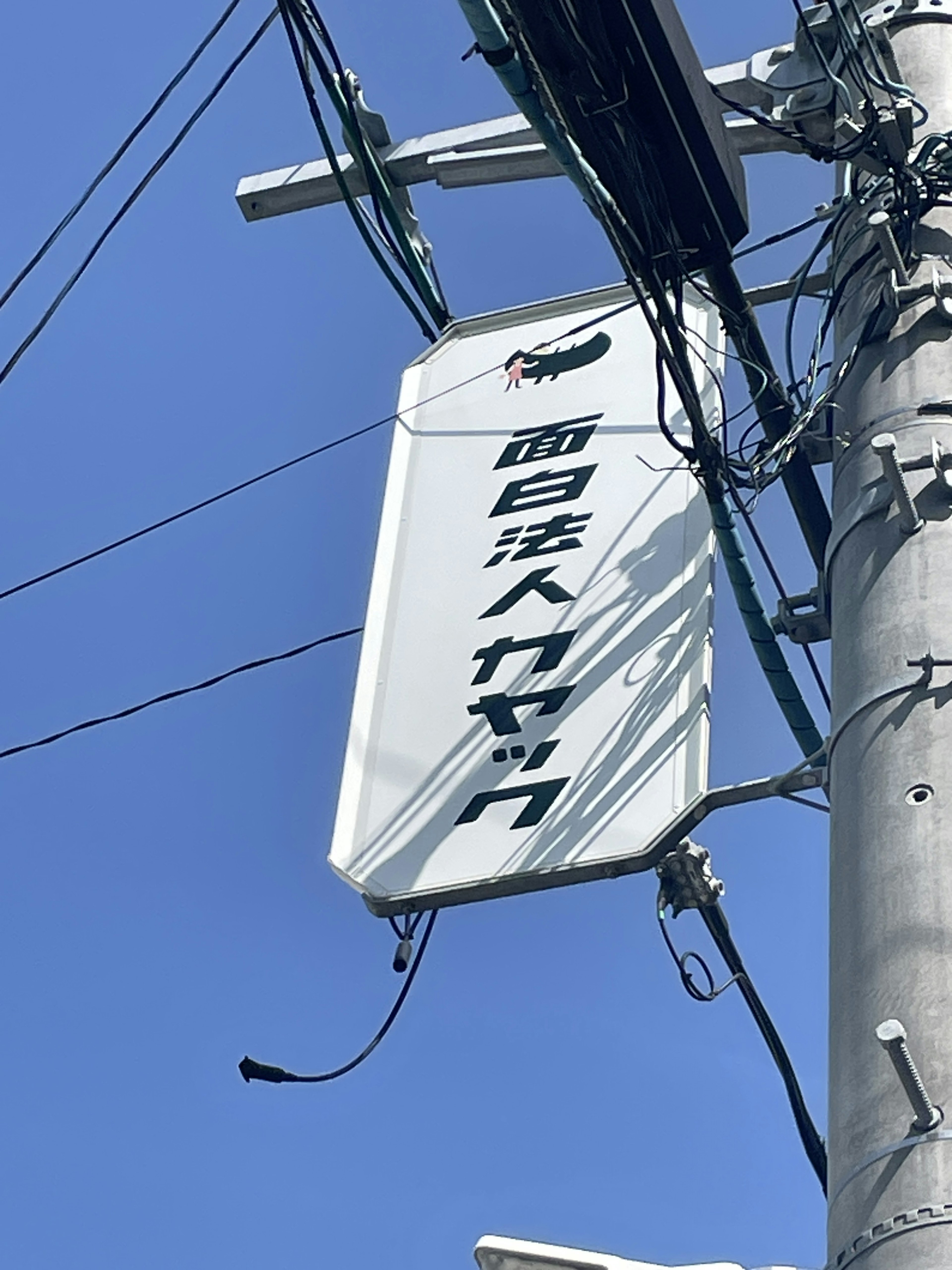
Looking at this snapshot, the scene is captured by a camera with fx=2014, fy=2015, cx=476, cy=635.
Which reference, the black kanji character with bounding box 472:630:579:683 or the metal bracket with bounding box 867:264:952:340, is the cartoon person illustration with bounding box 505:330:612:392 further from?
the metal bracket with bounding box 867:264:952:340

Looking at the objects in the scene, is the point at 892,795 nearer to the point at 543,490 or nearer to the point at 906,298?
the point at 906,298

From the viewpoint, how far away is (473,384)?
260 inches

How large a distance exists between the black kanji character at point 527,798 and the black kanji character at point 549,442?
1.34 m

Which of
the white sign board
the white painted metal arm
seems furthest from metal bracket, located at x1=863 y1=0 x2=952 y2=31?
the white sign board

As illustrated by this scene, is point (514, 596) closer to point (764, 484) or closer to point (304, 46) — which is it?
point (764, 484)

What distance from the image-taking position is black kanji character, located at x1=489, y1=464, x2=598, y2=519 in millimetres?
5965

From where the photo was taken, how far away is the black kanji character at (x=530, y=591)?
5.64 metres

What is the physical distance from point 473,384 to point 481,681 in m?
1.44

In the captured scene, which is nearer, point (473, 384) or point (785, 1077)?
point (785, 1077)

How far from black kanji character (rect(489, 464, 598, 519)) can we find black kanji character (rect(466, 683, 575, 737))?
770 millimetres

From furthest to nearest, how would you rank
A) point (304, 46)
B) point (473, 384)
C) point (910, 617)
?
point (473, 384) → point (304, 46) → point (910, 617)

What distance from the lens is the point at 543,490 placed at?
603 cm

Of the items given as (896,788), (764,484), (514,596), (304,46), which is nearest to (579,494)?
(514,596)

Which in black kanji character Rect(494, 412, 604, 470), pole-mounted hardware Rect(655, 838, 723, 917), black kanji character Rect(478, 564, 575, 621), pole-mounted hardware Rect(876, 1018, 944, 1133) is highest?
black kanji character Rect(494, 412, 604, 470)
